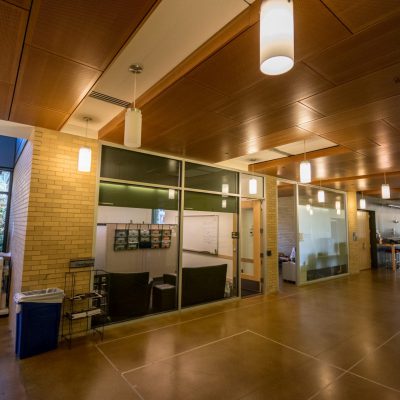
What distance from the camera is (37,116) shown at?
3.21m

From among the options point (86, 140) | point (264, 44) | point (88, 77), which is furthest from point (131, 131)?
point (86, 140)

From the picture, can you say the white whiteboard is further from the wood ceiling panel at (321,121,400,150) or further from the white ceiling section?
the white ceiling section

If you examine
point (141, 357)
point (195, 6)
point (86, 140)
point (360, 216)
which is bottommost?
point (141, 357)

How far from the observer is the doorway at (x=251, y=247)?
6401mm

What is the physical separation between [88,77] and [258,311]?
4.38m

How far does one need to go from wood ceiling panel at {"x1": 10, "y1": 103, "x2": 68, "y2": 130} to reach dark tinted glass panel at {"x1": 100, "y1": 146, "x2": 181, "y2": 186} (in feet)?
2.82

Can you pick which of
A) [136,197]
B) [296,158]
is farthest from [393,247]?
[136,197]

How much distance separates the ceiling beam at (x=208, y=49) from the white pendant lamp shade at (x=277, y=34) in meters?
0.66

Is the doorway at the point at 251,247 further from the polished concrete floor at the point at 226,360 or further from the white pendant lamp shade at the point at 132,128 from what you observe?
the white pendant lamp shade at the point at 132,128

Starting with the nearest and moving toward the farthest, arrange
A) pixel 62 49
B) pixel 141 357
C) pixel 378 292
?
pixel 62 49 → pixel 141 357 → pixel 378 292

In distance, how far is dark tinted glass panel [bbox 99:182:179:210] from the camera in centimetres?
411

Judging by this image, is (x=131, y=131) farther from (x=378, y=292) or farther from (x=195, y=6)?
(x=378, y=292)

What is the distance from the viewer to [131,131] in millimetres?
2346

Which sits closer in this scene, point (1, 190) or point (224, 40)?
point (224, 40)
